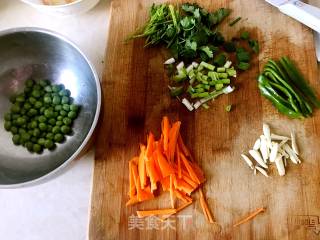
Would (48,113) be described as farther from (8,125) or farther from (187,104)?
(187,104)

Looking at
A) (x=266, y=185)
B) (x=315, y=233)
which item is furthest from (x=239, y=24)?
(x=315, y=233)

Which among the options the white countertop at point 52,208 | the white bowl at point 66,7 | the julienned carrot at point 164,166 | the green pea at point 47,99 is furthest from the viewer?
the white bowl at point 66,7

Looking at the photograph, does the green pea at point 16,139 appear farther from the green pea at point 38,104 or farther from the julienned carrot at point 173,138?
the julienned carrot at point 173,138

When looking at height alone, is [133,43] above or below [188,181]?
above

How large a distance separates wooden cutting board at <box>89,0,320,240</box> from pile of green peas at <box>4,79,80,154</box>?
0.43ft

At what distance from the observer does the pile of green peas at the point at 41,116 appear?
1538mm

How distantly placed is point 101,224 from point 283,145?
0.63 metres

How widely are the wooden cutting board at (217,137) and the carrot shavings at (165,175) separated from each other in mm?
28

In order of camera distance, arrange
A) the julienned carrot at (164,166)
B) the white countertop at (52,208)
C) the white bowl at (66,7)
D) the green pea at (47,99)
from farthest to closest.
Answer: the white bowl at (66,7)
the green pea at (47,99)
the white countertop at (52,208)
the julienned carrot at (164,166)

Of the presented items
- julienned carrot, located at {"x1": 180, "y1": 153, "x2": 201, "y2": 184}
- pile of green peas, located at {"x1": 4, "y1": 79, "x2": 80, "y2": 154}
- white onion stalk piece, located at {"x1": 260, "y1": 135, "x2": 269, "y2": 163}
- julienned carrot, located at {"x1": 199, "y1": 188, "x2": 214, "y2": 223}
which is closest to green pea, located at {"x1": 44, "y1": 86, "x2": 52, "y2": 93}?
pile of green peas, located at {"x1": 4, "y1": 79, "x2": 80, "y2": 154}

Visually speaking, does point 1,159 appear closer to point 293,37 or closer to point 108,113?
point 108,113

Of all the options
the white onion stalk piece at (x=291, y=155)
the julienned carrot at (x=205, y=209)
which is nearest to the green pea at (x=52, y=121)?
the julienned carrot at (x=205, y=209)

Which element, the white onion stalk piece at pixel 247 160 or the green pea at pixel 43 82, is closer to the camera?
the white onion stalk piece at pixel 247 160

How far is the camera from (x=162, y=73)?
64.2 inches
